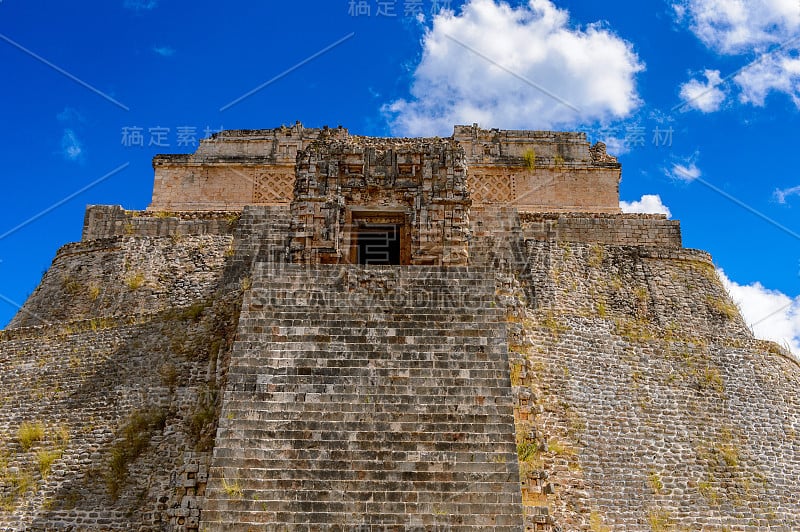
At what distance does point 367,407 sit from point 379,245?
486cm

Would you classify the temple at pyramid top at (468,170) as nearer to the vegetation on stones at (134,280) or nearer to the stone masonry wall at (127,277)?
the stone masonry wall at (127,277)

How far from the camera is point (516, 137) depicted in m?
20.5

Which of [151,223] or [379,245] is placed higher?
[151,223]

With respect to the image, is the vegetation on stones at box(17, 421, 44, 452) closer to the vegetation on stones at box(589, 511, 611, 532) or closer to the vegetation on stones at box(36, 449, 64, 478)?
the vegetation on stones at box(36, 449, 64, 478)

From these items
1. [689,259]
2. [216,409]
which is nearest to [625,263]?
[689,259]

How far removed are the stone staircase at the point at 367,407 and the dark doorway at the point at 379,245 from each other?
2451 millimetres

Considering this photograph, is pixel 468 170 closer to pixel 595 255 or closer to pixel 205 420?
pixel 595 255

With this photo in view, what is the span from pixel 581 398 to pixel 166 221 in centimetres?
957

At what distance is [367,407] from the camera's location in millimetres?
10328

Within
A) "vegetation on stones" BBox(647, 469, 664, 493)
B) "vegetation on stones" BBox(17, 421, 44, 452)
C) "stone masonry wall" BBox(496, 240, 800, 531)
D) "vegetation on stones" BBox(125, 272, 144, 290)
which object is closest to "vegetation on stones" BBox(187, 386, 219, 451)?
"vegetation on stones" BBox(17, 421, 44, 452)

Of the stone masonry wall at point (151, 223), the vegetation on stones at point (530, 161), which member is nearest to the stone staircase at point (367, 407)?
the stone masonry wall at point (151, 223)

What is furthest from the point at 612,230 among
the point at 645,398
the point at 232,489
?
the point at 232,489

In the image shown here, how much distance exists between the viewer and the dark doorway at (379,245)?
14.5 meters

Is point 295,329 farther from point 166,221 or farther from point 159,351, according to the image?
point 166,221
